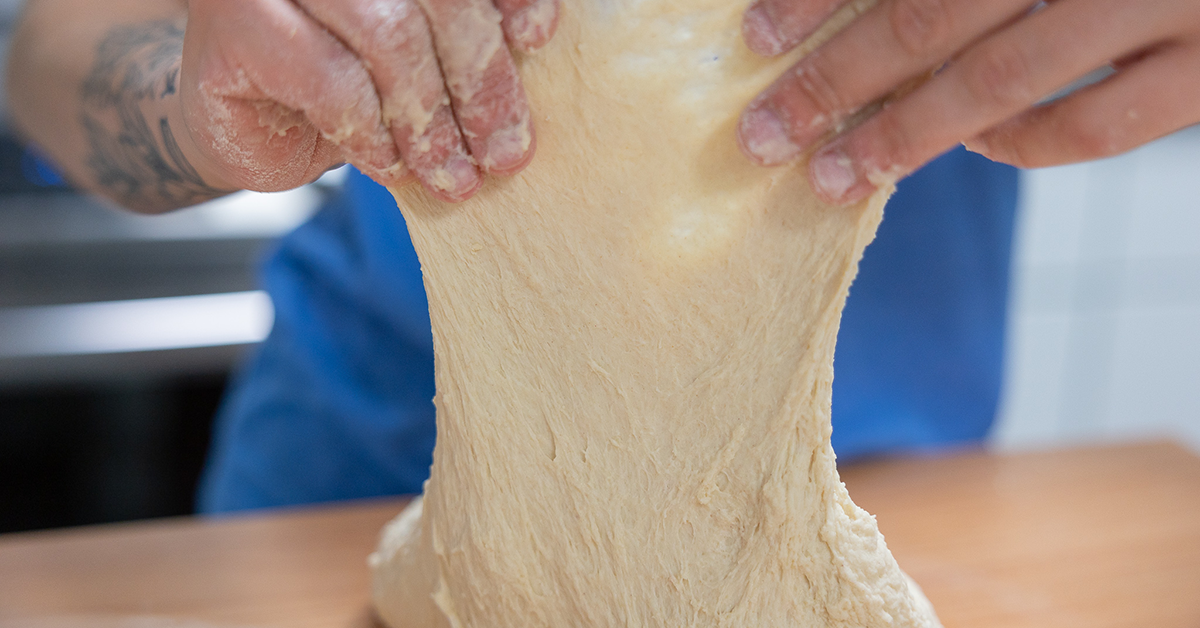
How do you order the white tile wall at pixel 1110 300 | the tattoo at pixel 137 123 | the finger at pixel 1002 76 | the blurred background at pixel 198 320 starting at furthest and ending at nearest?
the white tile wall at pixel 1110 300
the blurred background at pixel 198 320
the tattoo at pixel 137 123
the finger at pixel 1002 76

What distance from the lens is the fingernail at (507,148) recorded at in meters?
0.52

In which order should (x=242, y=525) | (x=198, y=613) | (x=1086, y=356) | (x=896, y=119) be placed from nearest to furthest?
(x=896, y=119), (x=198, y=613), (x=242, y=525), (x=1086, y=356)

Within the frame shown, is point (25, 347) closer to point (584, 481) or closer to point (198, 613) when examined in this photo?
point (198, 613)

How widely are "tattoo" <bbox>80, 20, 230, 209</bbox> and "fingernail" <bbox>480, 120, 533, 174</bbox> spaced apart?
0.36m

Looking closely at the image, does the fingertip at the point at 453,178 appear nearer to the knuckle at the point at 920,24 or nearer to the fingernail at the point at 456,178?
the fingernail at the point at 456,178

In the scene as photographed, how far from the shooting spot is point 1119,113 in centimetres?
46

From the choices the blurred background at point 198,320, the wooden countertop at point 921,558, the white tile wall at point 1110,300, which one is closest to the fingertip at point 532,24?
the wooden countertop at point 921,558

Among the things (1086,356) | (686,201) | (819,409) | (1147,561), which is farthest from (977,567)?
(1086,356)

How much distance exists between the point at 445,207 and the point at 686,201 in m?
0.16

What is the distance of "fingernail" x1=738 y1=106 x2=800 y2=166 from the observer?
0.51 meters

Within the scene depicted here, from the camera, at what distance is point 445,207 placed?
0.58m

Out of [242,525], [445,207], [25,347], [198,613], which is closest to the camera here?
[445,207]

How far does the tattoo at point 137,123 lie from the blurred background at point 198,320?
0.74 meters

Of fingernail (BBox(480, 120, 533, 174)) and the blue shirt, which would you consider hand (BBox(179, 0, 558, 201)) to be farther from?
the blue shirt
